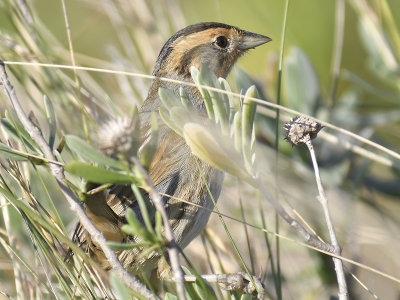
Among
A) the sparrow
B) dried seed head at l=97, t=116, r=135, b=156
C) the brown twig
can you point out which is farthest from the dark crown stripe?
dried seed head at l=97, t=116, r=135, b=156

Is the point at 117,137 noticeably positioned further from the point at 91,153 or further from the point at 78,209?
the point at 78,209

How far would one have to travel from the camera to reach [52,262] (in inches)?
67.5

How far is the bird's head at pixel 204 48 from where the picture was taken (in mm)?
2740

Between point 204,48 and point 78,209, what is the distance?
1383 mm

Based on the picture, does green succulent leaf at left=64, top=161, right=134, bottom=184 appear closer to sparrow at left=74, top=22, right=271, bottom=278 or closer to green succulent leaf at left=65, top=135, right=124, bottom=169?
green succulent leaf at left=65, top=135, right=124, bottom=169

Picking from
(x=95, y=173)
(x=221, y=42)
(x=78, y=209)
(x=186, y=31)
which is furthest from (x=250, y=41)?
(x=95, y=173)

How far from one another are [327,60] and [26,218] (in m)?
2.89

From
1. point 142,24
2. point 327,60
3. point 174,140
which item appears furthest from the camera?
point 327,60

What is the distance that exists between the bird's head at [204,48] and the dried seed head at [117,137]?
150cm

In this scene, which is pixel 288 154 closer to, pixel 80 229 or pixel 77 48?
pixel 80 229

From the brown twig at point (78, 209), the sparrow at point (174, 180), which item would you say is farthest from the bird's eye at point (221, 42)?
the brown twig at point (78, 209)

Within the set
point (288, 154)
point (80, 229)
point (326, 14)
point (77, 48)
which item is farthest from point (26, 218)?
point (326, 14)

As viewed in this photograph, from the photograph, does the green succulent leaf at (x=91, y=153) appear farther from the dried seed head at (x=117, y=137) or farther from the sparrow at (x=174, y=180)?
the sparrow at (x=174, y=180)

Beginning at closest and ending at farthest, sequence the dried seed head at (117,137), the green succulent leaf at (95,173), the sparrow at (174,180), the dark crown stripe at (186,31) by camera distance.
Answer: the dried seed head at (117,137) → the green succulent leaf at (95,173) → the sparrow at (174,180) → the dark crown stripe at (186,31)
